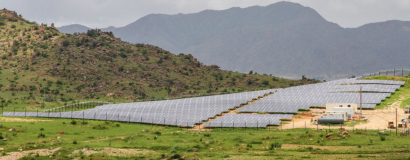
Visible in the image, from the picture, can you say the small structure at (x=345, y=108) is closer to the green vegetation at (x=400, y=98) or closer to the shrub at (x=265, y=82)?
the green vegetation at (x=400, y=98)

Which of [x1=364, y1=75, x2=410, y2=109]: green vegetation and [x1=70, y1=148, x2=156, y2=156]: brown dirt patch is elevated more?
[x1=364, y1=75, x2=410, y2=109]: green vegetation

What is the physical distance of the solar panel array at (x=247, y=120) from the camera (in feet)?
262

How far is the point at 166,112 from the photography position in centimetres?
9381

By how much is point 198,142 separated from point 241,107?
3686cm

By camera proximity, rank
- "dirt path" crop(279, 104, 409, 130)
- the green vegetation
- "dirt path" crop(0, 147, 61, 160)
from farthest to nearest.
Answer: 1. the green vegetation
2. "dirt path" crop(279, 104, 409, 130)
3. "dirt path" crop(0, 147, 61, 160)

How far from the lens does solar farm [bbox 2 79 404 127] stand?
279 feet

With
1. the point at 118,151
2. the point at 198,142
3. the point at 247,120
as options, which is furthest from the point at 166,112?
the point at 118,151

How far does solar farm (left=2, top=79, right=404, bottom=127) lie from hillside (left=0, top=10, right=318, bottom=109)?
32.5 meters

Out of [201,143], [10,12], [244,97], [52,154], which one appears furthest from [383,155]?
[10,12]

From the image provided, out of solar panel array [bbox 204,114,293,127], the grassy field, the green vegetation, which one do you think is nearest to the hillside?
solar panel array [bbox 204,114,293,127]

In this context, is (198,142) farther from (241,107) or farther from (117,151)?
(241,107)

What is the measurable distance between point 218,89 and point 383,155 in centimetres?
10590

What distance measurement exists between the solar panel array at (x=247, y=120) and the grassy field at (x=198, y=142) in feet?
7.08

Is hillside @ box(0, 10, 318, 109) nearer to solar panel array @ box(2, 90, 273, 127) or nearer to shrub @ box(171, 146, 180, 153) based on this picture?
solar panel array @ box(2, 90, 273, 127)
